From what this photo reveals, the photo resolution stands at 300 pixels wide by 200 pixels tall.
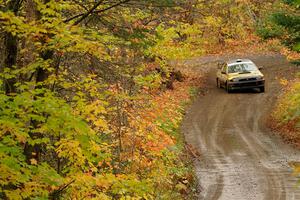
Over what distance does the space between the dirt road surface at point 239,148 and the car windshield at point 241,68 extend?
54.0 inches

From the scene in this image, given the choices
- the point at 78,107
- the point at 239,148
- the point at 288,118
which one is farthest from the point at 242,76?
the point at 78,107

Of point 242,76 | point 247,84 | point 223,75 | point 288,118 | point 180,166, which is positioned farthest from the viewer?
point 223,75

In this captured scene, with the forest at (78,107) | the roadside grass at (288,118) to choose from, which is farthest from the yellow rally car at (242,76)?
the forest at (78,107)

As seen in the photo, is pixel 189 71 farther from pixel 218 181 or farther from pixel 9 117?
pixel 9 117

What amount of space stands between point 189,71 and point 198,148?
17.7 metres

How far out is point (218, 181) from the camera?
15156 mm

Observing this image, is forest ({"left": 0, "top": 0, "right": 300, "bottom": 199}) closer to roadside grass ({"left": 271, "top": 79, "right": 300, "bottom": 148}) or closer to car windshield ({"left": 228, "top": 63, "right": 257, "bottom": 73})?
roadside grass ({"left": 271, "top": 79, "right": 300, "bottom": 148})

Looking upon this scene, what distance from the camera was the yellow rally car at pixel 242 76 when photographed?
93.3 ft

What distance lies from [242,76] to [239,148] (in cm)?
1029

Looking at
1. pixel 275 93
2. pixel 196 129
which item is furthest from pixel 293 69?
pixel 196 129

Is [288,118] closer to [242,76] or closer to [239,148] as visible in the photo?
[239,148]

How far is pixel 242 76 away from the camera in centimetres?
2850

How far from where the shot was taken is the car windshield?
94.5 feet

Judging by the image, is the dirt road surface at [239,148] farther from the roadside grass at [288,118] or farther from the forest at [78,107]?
the forest at [78,107]
